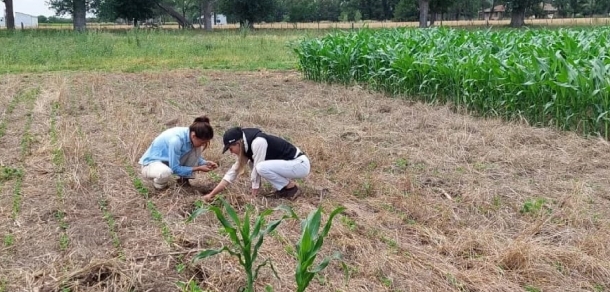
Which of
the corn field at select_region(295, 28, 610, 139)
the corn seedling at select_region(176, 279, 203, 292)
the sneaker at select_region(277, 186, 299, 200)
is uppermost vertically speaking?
the corn field at select_region(295, 28, 610, 139)

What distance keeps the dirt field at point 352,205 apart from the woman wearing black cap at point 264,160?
17 centimetres

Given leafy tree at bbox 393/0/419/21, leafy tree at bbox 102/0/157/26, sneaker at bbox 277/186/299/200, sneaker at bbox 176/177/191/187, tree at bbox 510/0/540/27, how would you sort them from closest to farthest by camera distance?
sneaker at bbox 277/186/299/200, sneaker at bbox 176/177/191/187, tree at bbox 510/0/540/27, leafy tree at bbox 102/0/157/26, leafy tree at bbox 393/0/419/21

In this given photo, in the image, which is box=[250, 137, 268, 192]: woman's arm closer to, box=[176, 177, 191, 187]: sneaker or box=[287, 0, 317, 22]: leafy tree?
box=[176, 177, 191, 187]: sneaker

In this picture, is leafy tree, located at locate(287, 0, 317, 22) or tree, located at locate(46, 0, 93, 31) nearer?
tree, located at locate(46, 0, 93, 31)

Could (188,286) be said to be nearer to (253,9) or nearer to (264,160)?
(264,160)

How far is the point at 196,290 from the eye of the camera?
2.96 metres

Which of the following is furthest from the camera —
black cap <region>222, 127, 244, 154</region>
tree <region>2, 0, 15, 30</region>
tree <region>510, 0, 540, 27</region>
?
tree <region>510, 0, 540, 27</region>

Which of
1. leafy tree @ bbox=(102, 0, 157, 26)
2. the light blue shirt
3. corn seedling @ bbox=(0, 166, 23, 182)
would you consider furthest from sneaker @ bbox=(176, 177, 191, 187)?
leafy tree @ bbox=(102, 0, 157, 26)

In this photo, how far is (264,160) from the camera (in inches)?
175

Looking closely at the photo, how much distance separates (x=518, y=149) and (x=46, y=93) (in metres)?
7.95

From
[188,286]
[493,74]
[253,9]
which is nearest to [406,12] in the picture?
[253,9]

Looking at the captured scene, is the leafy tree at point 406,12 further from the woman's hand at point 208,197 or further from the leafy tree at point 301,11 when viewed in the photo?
the woman's hand at point 208,197

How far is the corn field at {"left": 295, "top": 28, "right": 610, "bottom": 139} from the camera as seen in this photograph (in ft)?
21.8

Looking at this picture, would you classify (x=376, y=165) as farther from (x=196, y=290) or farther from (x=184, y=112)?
(x=184, y=112)
